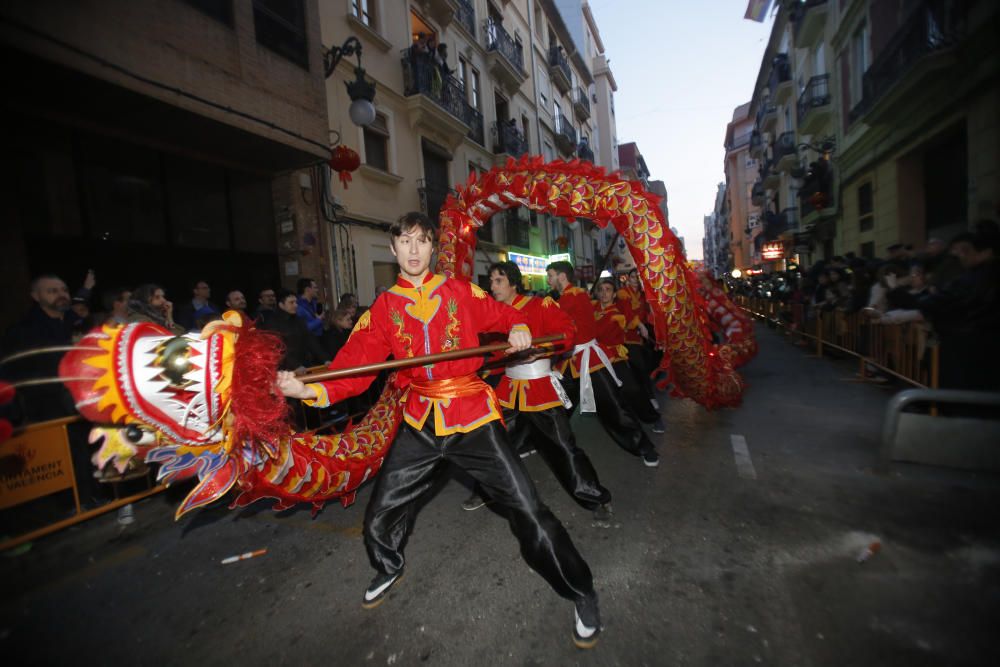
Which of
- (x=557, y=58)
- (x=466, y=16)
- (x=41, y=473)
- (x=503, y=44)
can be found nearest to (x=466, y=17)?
(x=466, y=16)

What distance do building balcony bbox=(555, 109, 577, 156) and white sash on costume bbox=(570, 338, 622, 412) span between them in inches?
942

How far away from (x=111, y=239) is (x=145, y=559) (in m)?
5.35

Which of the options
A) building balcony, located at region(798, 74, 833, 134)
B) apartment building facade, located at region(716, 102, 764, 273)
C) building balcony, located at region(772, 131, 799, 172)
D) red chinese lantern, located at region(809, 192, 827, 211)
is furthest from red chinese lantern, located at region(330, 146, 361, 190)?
apartment building facade, located at region(716, 102, 764, 273)

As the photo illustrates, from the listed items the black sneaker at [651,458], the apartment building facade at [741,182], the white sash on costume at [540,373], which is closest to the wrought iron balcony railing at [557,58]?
the apartment building facade at [741,182]

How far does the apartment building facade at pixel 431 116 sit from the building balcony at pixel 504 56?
5 centimetres

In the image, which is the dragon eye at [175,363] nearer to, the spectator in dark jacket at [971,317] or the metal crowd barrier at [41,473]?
the metal crowd barrier at [41,473]

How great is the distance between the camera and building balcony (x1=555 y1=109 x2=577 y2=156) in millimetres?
25938

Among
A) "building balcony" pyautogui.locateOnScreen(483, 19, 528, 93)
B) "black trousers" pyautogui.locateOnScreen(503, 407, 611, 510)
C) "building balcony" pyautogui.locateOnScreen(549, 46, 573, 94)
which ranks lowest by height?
"black trousers" pyautogui.locateOnScreen(503, 407, 611, 510)

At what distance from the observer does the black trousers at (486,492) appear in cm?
218

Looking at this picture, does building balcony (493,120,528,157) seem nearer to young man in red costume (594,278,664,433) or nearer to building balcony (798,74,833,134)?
building balcony (798,74,833,134)

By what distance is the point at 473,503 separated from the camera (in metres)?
3.61

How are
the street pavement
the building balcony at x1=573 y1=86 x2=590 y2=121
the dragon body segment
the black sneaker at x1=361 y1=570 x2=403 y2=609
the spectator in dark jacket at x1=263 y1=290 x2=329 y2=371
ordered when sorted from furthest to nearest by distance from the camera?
the building balcony at x1=573 y1=86 x2=590 y2=121
the spectator in dark jacket at x1=263 y1=290 x2=329 y2=371
the dragon body segment
the black sneaker at x1=361 y1=570 x2=403 y2=609
the street pavement

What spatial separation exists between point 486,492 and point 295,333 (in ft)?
12.4

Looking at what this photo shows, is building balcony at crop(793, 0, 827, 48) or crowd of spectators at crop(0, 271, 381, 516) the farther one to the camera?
building balcony at crop(793, 0, 827, 48)
